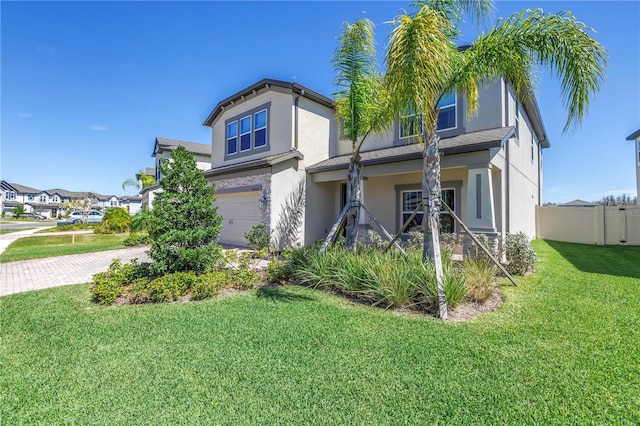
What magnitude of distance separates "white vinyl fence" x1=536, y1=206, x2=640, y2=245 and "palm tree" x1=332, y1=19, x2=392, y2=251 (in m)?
13.1

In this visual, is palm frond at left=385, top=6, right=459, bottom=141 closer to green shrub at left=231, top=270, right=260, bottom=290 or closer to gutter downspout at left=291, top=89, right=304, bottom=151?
green shrub at left=231, top=270, right=260, bottom=290

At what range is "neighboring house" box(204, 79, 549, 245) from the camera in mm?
9570

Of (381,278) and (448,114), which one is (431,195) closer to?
(381,278)

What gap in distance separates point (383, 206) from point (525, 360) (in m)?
9.84

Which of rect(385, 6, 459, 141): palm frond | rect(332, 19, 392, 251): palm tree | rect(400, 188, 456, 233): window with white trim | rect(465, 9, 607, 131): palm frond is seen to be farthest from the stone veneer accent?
rect(465, 9, 607, 131): palm frond

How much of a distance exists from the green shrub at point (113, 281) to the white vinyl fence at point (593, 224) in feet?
62.2

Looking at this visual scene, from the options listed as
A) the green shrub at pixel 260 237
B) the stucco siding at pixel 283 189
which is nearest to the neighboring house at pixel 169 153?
the stucco siding at pixel 283 189

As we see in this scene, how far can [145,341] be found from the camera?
4.10m

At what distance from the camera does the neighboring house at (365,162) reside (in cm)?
957

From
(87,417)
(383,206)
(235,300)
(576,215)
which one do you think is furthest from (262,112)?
(576,215)

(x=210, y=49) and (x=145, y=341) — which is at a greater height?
(x=210, y=49)

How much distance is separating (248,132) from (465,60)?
36.0 feet

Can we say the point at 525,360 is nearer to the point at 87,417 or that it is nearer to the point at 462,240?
the point at 87,417

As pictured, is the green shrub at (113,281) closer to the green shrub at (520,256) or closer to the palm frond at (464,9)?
the palm frond at (464,9)
